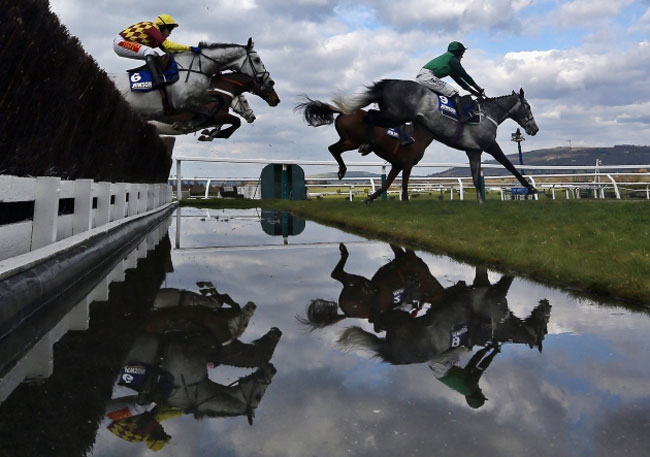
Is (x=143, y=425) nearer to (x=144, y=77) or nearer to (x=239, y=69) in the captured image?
(x=144, y=77)

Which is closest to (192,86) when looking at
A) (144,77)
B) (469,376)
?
(144,77)

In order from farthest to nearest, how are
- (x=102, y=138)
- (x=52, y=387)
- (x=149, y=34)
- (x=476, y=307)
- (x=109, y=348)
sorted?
1. (x=149, y=34)
2. (x=102, y=138)
3. (x=476, y=307)
4. (x=109, y=348)
5. (x=52, y=387)

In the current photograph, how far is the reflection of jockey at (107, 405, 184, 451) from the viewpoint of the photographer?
1869mm

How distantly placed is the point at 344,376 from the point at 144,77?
8.99 metres

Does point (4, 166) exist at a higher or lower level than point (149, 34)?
lower

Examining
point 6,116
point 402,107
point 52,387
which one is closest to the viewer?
point 52,387

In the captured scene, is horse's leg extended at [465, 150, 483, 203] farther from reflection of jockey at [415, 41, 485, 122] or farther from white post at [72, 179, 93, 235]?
white post at [72, 179, 93, 235]

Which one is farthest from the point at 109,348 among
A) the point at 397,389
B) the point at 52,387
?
the point at 397,389

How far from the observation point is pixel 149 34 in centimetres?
1006

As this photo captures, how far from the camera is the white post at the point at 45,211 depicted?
466cm

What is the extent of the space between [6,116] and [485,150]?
1103cm

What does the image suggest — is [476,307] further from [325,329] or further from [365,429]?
[365,429]

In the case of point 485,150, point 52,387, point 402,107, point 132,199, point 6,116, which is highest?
point 402,107

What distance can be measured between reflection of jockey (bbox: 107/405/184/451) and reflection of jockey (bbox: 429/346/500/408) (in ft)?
3.95
